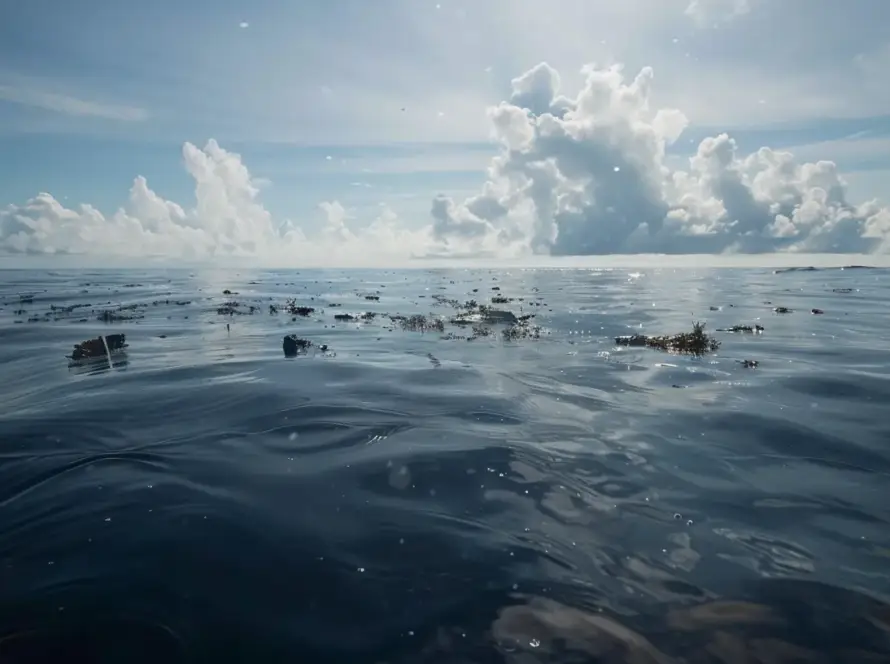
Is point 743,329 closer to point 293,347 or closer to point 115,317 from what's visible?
point 293,347

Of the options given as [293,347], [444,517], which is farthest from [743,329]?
[444,517]

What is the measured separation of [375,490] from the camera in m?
8.62

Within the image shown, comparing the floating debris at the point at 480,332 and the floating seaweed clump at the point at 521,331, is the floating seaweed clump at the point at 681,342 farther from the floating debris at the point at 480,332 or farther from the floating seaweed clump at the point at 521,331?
the floating debris at the point at 480,332

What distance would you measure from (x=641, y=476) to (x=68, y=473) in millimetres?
10987

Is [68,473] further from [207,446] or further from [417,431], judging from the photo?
[417,431]

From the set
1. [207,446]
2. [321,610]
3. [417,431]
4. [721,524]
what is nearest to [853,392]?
[721,524]

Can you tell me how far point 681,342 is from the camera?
23719 millimetres

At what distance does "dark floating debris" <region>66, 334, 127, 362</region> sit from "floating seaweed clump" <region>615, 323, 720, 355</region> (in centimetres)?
2498

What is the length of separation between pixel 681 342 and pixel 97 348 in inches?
1095

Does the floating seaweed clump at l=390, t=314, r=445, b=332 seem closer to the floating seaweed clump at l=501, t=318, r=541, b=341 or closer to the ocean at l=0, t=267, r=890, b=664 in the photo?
the floating seaweed clump at l=501, t=318, r=541, b=341

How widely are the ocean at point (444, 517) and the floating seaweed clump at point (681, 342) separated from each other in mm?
5291

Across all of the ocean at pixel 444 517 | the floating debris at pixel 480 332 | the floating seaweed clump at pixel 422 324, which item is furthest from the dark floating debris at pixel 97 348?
the floating debris at pixel 480 332

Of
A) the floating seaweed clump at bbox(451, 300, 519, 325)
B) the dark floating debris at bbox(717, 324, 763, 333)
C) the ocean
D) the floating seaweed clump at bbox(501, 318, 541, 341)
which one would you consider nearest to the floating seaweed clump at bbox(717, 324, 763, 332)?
the dark floating debris at bbox(717, 324, 763, 333)

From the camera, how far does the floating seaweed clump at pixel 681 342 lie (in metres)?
22.9
